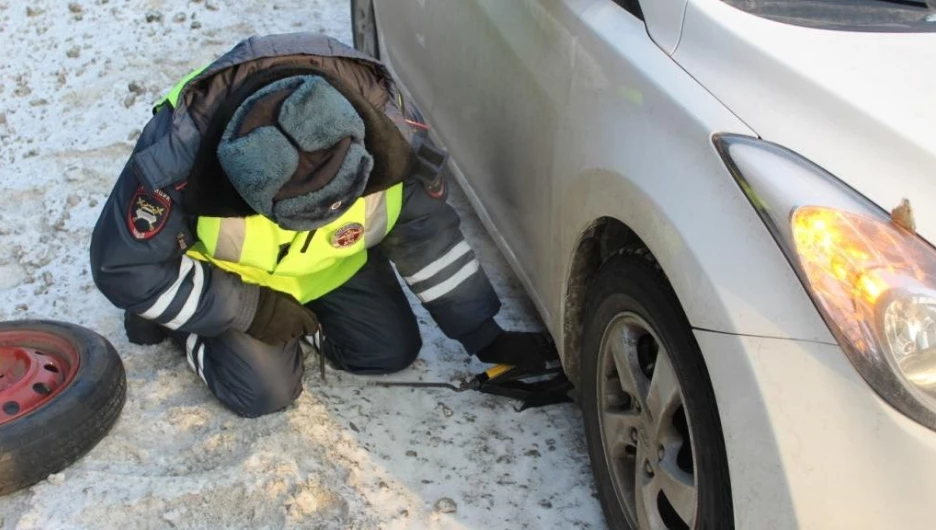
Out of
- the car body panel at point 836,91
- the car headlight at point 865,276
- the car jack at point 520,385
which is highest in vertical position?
the car body panel at point 836,91

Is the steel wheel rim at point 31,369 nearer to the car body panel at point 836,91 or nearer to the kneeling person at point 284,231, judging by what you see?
the kneeling person at point 284,231

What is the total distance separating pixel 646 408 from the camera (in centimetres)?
198

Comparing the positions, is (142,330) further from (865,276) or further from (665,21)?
(865,276)

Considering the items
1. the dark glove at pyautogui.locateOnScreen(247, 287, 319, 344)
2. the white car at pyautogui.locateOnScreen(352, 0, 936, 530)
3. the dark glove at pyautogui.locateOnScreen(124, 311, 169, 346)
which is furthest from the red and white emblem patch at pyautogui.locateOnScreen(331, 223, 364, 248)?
the dark glove at pyautogui.locateOnScreen(124, 311, 169, 346)

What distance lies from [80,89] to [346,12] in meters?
1.50

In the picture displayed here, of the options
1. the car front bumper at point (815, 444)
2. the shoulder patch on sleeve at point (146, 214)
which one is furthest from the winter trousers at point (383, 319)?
the car front bumper at point (815, 444)

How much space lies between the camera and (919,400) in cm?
130

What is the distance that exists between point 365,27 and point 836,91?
305 centimetres

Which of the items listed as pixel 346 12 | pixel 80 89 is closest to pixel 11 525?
pixel 80 89

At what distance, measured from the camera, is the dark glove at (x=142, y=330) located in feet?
9.82

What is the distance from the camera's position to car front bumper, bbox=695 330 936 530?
1.30 meters

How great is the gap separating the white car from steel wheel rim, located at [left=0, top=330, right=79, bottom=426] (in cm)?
142

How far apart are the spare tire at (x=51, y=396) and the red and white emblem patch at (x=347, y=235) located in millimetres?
753

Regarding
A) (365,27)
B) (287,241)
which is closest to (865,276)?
(287,241)
